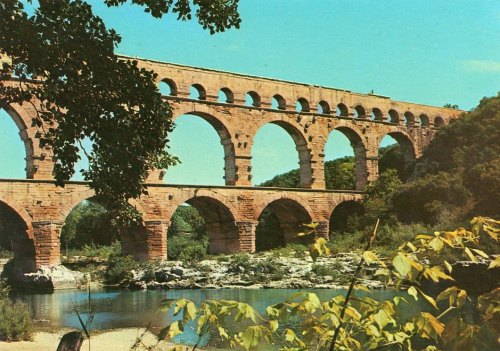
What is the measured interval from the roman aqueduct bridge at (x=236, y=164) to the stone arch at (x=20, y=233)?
0.14 ft

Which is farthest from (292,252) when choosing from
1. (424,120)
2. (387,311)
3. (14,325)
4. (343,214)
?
(387,311)

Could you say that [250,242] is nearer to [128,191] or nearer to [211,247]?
[211,247]

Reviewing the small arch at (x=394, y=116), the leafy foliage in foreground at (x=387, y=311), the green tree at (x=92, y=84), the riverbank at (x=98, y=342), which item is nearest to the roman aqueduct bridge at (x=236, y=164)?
the small arch at (x=394, y=116)

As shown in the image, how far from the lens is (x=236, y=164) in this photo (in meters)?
29.1

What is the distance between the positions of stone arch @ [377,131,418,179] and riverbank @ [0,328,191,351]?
26784 mm

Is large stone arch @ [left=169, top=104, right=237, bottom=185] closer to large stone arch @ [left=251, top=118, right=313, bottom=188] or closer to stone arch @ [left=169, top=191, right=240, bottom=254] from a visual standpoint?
stone arch @ [left=169, top=191, right=240, bottom=254]

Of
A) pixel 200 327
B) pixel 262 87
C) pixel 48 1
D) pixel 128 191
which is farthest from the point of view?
pixel 262 87

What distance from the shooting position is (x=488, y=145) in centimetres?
2784

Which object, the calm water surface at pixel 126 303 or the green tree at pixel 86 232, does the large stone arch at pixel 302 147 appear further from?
the green tree at pixel 86 232

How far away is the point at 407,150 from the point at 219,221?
1417 cm

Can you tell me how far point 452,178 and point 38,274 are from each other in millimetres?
17754

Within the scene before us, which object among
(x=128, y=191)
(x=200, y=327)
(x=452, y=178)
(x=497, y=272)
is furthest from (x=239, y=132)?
(x=200, y=327)

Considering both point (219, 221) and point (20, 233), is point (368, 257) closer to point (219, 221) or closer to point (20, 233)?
point (20, 233)

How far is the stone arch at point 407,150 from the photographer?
118 ft
